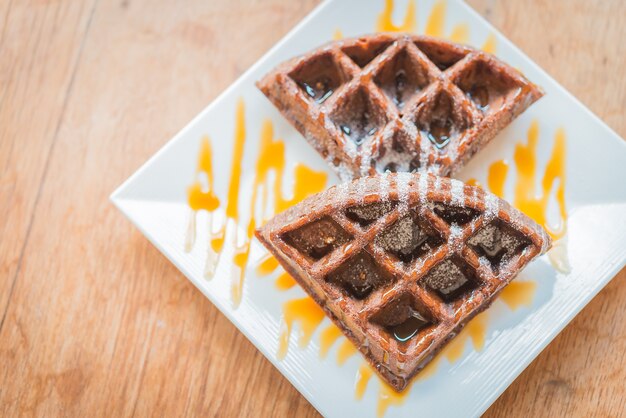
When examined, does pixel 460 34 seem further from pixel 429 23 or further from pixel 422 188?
pixel 422 188

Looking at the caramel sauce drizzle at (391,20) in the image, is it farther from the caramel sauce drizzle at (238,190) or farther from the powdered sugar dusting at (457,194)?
the powdered sugar dusting at (457,194)

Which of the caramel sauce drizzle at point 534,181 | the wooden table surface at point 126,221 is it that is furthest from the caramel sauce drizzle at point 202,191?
the caramel sauce drizzle at point 534,181

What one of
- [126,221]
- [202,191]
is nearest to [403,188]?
[202,191]

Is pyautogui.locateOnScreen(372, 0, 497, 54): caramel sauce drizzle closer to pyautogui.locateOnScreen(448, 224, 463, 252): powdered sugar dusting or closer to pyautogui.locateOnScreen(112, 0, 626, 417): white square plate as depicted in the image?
pyautogui.locateOnScreen(112, 0, 626, 417): white square plate

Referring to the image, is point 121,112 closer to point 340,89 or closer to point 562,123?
point 340,89

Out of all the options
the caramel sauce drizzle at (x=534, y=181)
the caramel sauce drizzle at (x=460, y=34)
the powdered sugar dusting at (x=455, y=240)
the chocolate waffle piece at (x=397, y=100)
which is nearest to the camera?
the powdered sugar dusting at (x=455, y=240)

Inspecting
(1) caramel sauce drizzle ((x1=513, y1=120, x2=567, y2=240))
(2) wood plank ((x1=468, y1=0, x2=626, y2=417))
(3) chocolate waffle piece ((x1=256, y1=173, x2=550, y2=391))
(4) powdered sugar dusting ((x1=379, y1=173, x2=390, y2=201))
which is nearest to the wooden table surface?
(2) wood plank ((x1=468, y1=0, x2=626, y2=417))
